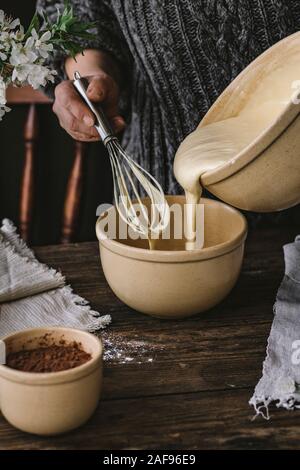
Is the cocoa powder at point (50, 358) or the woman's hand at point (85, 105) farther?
the woman's hand at point (85, 105)

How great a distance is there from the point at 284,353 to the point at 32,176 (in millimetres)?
1159

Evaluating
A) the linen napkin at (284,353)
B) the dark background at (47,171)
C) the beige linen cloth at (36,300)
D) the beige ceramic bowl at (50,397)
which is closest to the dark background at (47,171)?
the dark background at (47,171)

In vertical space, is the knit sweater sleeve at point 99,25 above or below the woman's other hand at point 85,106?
above

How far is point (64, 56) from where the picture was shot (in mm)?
1498

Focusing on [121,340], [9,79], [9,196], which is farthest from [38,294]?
[9,196]

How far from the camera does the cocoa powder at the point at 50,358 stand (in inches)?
32.3

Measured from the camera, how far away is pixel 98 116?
3.78 feet

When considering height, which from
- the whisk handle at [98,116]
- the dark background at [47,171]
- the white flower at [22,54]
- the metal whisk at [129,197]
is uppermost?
the white flower at [22,54]

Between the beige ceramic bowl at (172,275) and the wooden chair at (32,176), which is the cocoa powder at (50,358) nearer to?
the beige ceramic bowl at (172,275)

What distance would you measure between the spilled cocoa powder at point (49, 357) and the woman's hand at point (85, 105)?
433 mm

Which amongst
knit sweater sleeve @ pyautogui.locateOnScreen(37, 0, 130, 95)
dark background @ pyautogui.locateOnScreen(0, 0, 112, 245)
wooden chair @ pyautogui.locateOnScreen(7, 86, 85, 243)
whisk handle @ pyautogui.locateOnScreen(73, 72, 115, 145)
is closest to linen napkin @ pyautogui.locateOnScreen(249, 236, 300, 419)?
whisk handle @ pyautogui.locateOnScreen(73, 72, 115, 145)

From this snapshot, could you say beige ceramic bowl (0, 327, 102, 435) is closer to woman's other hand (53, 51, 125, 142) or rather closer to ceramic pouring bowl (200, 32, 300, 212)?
ceramic pouring bowl (200, 32, 300, 212)

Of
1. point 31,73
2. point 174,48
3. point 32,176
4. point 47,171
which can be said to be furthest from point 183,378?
point 47,171
